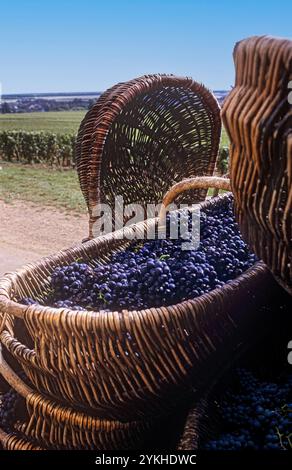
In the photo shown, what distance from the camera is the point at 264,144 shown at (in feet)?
2.71

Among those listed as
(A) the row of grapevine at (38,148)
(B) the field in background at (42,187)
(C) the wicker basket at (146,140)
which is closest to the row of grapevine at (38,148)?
(A) the row of grapevine at (38,148)

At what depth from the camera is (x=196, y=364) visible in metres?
1.28

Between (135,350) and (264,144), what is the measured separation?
65cm

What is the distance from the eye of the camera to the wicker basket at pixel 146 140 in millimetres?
2248

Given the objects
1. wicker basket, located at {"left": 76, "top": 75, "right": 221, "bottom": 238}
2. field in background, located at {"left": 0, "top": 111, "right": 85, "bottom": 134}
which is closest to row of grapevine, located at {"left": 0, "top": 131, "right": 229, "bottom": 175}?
field in background, located at {"left": 0, "top": 111, "right": 85, "bottom": 134}

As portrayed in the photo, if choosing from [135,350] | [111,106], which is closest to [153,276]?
[135,350]

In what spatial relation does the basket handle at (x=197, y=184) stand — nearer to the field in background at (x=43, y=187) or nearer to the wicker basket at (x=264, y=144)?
the wicker basket at (x=264, y=144)

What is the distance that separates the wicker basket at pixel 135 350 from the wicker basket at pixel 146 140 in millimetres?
1033

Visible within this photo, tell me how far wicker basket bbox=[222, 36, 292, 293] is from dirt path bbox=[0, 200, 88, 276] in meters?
3.77

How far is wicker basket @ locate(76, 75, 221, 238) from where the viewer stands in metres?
2.25

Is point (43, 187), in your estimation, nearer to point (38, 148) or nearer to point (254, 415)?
point (38, 148)
